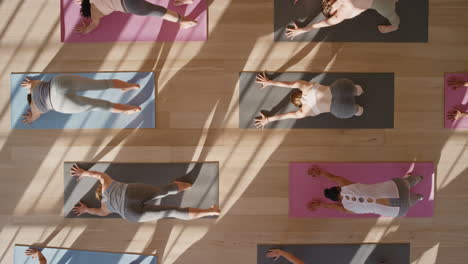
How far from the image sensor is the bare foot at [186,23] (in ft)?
8.94

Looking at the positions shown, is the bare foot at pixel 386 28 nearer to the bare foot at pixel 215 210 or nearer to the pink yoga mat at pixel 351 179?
the pink yoga mat at pixel 351 179

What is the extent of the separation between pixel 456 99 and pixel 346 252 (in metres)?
1.70

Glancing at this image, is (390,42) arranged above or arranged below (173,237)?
above

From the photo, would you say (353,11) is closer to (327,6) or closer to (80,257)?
(327,6)

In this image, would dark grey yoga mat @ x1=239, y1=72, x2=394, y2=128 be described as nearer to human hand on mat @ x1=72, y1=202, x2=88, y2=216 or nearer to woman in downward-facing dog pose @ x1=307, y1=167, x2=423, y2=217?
woman in downward-facing dog pose @ x1=307, y1=167, x2=423, y2=217

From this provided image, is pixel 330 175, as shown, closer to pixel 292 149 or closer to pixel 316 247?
pixel 292 149

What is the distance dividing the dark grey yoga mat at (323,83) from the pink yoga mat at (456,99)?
0.49 meters

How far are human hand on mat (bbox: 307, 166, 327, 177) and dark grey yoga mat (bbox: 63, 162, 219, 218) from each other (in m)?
0.84

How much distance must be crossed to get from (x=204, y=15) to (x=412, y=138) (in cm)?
218

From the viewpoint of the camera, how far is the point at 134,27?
9.20ft

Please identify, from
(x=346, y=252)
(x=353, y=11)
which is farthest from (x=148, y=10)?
(x=346, y=252)

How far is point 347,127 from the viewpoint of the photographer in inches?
111

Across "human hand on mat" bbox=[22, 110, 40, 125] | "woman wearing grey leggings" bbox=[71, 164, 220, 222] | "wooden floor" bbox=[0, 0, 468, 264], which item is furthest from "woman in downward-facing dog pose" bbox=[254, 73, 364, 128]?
"human hand on mat" bbox=[22, 110, 40, 125]

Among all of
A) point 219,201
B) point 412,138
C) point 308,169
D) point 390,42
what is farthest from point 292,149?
point 390,42
